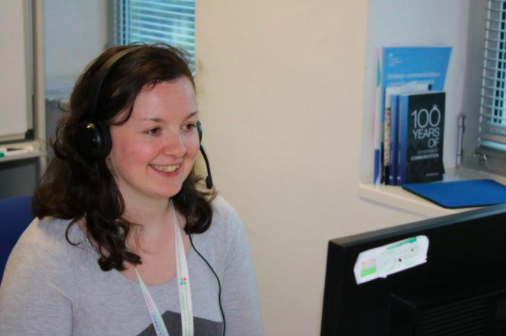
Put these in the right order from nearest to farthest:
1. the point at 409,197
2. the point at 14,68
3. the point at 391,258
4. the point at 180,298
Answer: the point at 391,258 → the point at 180,298 → the point at 409,197 → the point at 14,68

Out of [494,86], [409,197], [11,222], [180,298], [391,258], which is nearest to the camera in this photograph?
[391,258]

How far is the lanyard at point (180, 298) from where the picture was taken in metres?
1.34

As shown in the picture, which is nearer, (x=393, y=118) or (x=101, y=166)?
(x=101, y=166)

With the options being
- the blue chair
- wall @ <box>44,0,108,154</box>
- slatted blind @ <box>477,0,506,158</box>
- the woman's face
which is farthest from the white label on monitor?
wall @ <box>44,0,108,154</box>

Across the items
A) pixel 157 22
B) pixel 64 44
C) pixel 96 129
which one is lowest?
pixel 96 129

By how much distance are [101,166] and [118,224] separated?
128mm

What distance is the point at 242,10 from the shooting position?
2.37 metres

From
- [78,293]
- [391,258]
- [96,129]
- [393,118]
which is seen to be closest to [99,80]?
[96,129]

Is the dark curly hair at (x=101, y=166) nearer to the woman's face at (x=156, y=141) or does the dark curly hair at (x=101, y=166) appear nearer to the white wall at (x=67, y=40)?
the woman's face at (x=156, y=141)

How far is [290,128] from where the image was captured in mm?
2283

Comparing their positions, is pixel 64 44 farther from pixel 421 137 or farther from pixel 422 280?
pixel 422 280

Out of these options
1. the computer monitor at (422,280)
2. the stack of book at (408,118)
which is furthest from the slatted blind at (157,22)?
the computer monitor at (422,280)

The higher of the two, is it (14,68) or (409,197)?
(14,68)

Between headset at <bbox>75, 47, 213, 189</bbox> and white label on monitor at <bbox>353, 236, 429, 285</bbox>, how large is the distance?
2.43 ft
